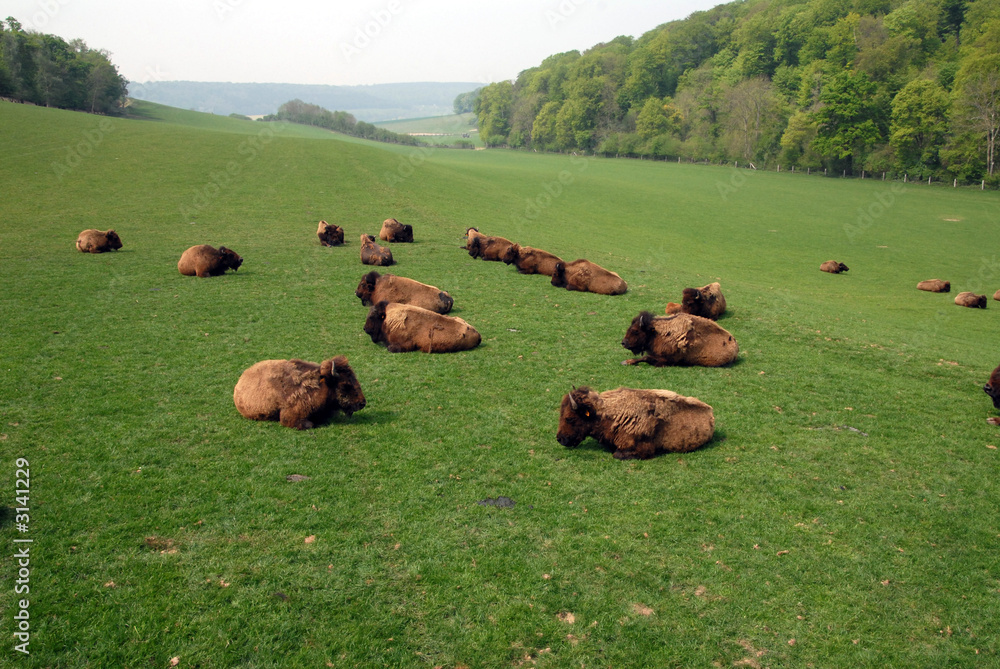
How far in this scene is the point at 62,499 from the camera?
6.42 metres

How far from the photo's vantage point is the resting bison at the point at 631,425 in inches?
321

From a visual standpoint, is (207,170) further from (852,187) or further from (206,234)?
(852,187)

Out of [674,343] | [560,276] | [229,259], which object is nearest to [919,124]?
[560,276]

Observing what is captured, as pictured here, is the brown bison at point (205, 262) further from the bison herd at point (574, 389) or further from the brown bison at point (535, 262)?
the brown bison at point (535, 262)

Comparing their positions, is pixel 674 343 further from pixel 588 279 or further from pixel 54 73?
pixel 54 73

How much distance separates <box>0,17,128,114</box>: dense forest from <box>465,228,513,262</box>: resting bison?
77.9 meters

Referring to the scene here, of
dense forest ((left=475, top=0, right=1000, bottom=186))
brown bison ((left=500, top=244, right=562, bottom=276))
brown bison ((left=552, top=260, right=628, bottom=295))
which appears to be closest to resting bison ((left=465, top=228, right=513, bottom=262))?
brown bison ((left=500, top=244, right=562, bottom=276))

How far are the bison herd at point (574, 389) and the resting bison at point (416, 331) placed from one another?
0.02 m

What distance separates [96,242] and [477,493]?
1948cm

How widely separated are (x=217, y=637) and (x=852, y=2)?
13169 centimetres

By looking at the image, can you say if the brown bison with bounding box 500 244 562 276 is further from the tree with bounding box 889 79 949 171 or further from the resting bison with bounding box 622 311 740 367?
the tree with bounding box 889 79 949 171

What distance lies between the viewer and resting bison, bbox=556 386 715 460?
8.16 metres

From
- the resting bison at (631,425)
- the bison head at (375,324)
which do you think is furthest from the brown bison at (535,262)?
the resting bison at (631,425)

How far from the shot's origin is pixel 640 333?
11.7 m
